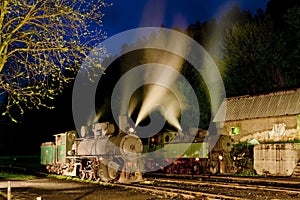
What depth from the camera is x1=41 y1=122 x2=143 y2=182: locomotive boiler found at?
65.6 ft

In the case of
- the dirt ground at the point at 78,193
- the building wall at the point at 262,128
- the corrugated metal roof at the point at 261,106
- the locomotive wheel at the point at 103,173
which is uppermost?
the corrugated metal roof at the point at 261,106

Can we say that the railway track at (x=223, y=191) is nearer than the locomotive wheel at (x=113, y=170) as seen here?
Yes

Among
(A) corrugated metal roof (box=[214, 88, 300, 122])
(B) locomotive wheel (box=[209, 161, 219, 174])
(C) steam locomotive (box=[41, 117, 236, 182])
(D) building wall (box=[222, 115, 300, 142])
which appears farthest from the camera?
(A) corrugated metal roof (box=[214, 88, 300, 122])

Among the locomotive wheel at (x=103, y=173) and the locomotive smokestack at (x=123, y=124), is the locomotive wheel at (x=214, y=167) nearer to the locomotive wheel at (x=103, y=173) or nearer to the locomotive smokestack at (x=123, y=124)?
the locomotive smokestack at (x=123, y=124)

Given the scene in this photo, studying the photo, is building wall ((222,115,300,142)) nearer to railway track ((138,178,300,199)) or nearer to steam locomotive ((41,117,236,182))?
steam locomotive ((41,117,236,182))

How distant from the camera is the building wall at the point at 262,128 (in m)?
28.0

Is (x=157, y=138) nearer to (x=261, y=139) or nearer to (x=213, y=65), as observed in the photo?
(x=261, y=139)

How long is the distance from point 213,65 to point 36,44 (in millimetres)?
37486

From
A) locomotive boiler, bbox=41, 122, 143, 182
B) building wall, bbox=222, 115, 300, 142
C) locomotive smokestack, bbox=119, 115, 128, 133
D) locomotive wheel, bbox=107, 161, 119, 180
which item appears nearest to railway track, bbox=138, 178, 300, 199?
locomotive boiler, bbox=41, 122, 143, 182

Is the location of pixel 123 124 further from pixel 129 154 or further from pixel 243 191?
pixel 243 191

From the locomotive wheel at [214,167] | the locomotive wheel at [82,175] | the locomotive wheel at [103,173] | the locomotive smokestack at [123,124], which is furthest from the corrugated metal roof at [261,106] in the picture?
the locomotive wheel at [103,173]

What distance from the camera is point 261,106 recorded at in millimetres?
30312

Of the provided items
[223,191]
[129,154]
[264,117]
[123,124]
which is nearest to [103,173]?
[129,154]

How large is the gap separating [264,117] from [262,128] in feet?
2.85
